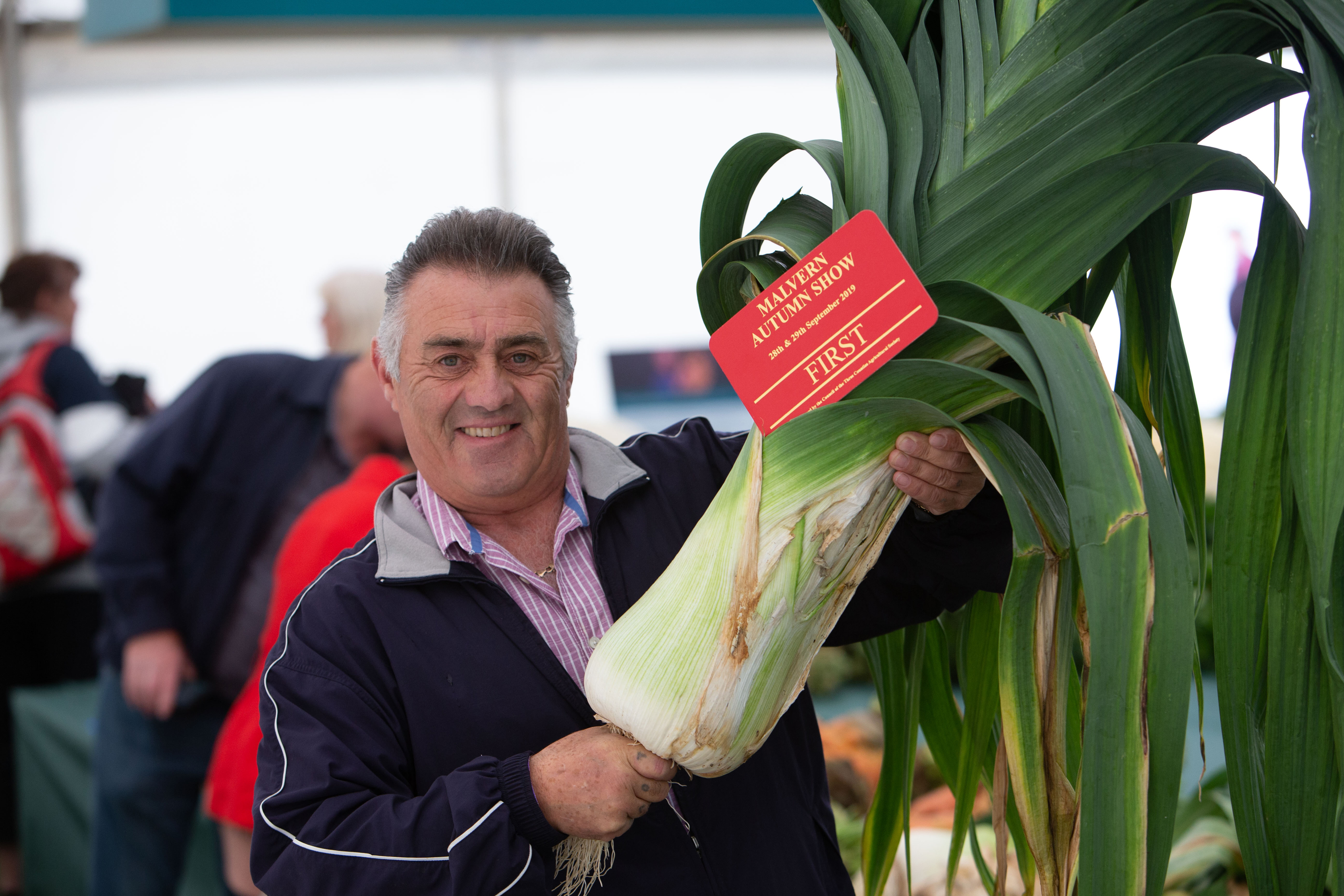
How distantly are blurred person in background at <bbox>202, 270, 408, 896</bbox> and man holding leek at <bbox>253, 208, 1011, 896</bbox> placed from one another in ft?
1.15

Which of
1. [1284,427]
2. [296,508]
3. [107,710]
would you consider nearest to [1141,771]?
[1284,427]

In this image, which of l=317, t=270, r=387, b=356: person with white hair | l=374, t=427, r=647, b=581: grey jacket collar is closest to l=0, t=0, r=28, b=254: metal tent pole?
l=317, t=270, r=387, b=356: person with white hair

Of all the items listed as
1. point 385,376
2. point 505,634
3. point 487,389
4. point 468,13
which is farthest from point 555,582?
point 468,13

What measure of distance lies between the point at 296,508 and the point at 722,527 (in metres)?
1.48

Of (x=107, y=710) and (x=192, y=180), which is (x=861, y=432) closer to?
(x=107, y=710)

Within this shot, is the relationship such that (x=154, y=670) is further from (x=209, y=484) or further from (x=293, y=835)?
(x=293, y=835)

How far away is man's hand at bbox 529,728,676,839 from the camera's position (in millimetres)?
854

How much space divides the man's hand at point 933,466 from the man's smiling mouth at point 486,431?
16.8 inches

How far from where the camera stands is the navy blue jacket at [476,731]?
88 centimetres

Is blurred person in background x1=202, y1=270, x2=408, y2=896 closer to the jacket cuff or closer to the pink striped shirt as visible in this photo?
the pink striped shirt

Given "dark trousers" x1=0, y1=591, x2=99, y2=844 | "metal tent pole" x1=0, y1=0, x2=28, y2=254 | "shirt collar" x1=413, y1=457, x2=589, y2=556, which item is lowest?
"dark trousers" x1=0, y1=591, x2=99, y2=844

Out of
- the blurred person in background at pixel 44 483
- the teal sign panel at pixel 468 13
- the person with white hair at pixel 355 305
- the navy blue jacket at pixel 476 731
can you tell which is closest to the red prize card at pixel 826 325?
the navy blue jacket at pixel 476 731

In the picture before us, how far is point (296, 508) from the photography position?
2.12 m

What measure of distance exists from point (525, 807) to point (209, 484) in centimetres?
151
